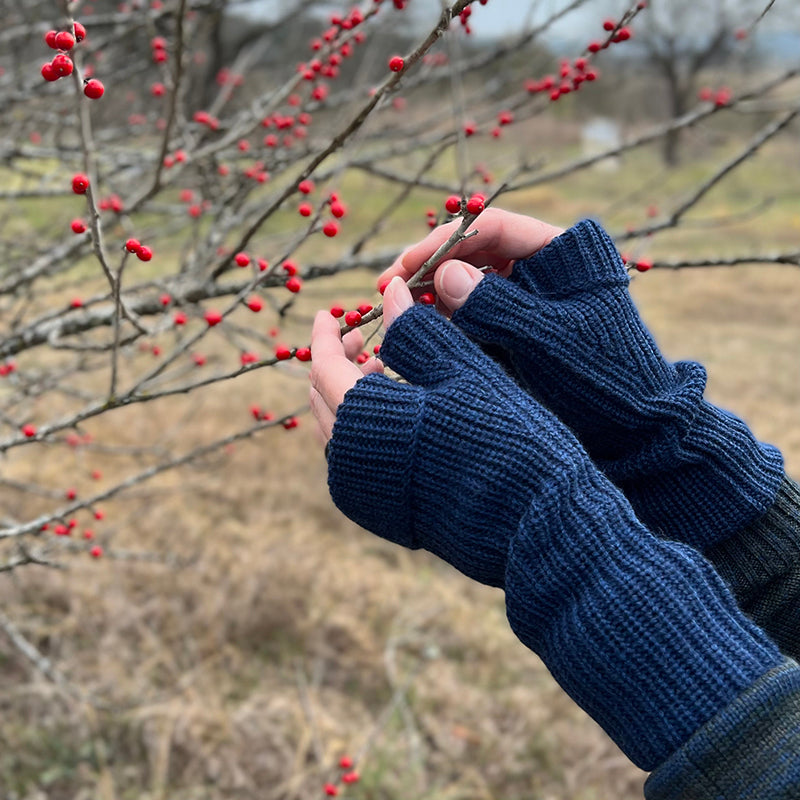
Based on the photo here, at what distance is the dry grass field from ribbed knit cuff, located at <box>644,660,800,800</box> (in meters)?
1.21

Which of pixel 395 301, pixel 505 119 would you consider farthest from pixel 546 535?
pixel 505 119

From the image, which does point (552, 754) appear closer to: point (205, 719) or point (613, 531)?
point (205, 719)

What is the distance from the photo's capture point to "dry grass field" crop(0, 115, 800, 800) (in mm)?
3139

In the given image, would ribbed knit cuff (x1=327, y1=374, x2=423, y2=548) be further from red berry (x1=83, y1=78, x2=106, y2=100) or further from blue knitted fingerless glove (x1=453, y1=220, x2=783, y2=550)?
red berry (x1=83, y1=78, x2=106, y2=100)

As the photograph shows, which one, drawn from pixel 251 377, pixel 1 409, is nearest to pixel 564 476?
pixel 1 409

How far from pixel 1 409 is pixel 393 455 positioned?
1705 millimetres

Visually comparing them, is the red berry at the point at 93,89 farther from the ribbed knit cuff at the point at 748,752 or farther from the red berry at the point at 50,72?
the ribbed knit cuff at the point at 748,752

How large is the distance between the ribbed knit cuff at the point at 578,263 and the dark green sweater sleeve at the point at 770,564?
1.48 ft

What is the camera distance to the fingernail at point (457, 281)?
117cm

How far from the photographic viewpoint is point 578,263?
121 cm

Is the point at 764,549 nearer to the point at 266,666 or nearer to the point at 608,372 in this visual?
the point at 608,372

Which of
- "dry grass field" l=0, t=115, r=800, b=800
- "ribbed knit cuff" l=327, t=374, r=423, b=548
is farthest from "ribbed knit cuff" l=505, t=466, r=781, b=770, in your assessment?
"dry grass field" l=0, t=115, r=800, b=800

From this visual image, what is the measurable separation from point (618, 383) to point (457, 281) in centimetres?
30

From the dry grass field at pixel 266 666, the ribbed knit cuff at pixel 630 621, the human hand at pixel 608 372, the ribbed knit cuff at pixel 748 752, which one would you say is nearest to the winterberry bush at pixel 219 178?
the human hand at pixel 608 372
